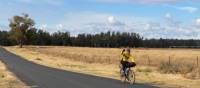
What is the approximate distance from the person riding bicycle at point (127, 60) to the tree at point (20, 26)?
130 m

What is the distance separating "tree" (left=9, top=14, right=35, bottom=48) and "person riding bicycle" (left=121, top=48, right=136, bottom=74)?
5109 inches

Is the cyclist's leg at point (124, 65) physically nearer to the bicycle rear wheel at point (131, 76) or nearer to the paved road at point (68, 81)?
the bicycle rear wheel at point (131, 76)

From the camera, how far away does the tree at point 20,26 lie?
151m

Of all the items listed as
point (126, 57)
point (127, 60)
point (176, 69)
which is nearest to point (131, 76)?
point (127, 60)

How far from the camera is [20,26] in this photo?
153125mm

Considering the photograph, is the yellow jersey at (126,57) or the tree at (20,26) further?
the tree at (20,26)

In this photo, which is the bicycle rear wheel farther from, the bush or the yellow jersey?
the bush

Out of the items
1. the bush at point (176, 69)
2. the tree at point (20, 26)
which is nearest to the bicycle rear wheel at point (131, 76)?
the bush at point (176, 69)

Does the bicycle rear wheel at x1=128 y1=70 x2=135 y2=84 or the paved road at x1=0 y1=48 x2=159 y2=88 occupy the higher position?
the bicycle rear wheel at x1=128 y1=70 x2=135 y2=84

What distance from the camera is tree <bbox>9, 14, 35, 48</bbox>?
151 metres

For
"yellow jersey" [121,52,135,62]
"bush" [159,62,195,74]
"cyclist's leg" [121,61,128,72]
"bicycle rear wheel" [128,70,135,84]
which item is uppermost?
"yellow jersey" [121,52,135,62]

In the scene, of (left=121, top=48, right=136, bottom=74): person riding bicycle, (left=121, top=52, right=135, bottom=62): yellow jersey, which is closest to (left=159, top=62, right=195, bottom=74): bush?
(left=121, top=48, right=136, bottom=74): person riding bicycle

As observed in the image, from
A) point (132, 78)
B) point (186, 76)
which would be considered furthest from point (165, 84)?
point (186, 76)

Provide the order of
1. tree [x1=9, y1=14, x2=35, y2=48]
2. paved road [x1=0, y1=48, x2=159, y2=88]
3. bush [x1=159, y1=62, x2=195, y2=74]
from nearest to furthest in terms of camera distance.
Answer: paved road [x1=0, y1=48, x2=159, y2=88] < bush [x1=159, y1=62, x2=195, y2=74] < tree [x1=9, y1=14, x2=35, y2=48]
